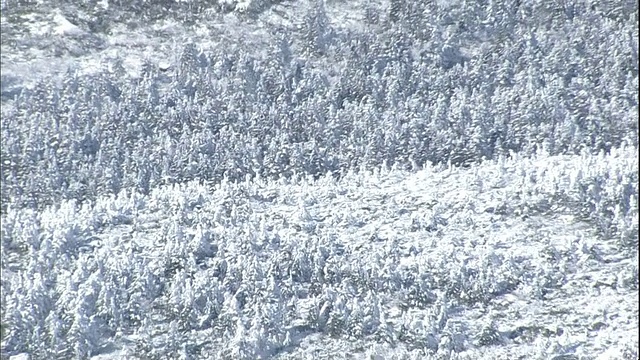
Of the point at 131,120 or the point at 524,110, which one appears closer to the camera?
the point at 524,110

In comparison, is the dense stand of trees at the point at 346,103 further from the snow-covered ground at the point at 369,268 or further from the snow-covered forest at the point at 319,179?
the snow-covered ground at the point at 369,268

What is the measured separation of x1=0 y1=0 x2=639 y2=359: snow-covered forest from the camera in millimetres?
78188

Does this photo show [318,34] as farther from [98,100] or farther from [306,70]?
[98,100]

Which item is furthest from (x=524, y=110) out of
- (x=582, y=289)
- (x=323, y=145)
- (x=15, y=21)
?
(x=15, y=21)

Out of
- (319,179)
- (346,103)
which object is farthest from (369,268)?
(346,103)

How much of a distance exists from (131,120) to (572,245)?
57037mm

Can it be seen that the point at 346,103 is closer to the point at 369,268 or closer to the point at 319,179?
the point at 319,179

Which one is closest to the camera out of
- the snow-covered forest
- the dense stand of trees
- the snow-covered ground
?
the snow-covered ground

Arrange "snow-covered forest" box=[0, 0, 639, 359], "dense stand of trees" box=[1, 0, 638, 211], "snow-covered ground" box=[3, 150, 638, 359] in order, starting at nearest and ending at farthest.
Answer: "snow-covered ground" box=[3, 150, 638, 359] < "snow-covered forest" box=[0, 0, 639, 359] < "dense stand of trees" box=[1, 0, 638, 211]

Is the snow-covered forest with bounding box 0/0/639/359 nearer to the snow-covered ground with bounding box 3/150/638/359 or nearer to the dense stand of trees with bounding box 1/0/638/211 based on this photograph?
the snow-covered ground with bounding box 3/150/638/359

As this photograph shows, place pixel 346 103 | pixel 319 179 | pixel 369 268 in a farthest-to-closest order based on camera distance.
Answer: pixel 346 103, pixel 319 179, pixel 369 268

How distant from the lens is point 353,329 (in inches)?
3027

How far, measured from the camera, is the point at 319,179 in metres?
108

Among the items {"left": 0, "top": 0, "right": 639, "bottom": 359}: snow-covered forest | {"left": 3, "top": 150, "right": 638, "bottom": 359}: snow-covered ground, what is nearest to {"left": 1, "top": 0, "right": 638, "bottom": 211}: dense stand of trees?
{"left": 0, "top": 0, "right": 639, "bottom": 359}: snow-covered forest
